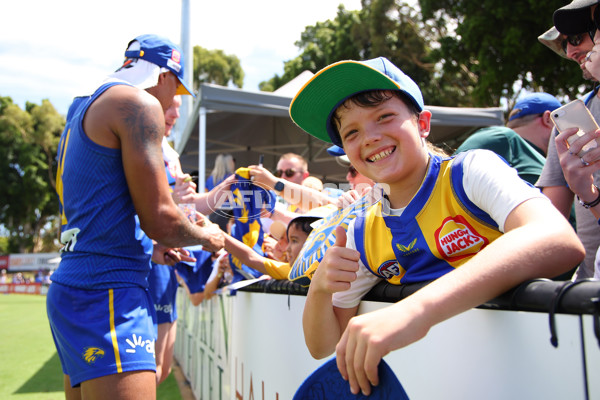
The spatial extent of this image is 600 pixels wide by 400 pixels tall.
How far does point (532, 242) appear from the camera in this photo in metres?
0.98

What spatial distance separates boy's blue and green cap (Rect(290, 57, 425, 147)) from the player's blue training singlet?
82 cm

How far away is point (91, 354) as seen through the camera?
1.89 m

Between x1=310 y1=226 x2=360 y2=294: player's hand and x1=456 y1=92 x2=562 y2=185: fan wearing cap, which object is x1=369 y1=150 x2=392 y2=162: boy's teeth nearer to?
x1=310 y1=226 x2=360 y2=294: player's hand

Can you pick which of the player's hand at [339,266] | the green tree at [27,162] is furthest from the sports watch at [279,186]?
the green tree at [27,162]

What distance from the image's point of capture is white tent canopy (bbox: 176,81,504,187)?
6859 millimetres

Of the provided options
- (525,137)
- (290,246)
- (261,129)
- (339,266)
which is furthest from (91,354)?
(261,129)

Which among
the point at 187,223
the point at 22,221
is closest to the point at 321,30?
the point at 187,223

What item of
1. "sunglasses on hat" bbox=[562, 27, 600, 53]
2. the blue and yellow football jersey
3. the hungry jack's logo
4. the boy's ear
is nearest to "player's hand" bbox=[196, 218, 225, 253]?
the blue and yellow football jersey

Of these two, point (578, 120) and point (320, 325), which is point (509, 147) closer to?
point (578, 120)

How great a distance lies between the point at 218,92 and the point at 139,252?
4.84 m

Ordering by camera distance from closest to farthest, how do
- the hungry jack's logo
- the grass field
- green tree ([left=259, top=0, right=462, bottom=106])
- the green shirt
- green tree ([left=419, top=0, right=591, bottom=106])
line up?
the hungry jack's logo < the green shirt < the grass field < green tree ([left=419, top=0, right=591, bottom=106]) < green tree ([left=259, top=0, right=462, bottom=106])

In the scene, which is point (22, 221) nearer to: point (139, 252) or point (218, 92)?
point (218, 92)

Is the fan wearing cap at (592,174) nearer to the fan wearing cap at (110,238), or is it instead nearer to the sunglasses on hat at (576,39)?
the sunglasses on hat at (576,39)

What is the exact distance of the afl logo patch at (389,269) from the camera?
60.5 inches
